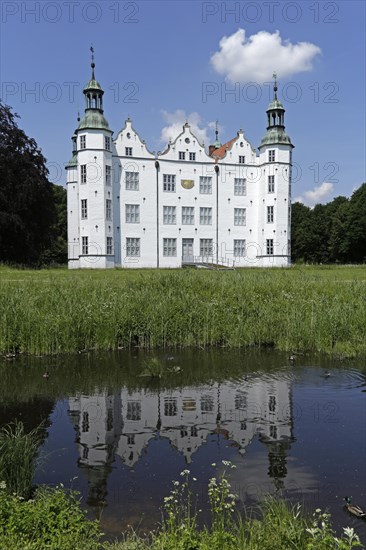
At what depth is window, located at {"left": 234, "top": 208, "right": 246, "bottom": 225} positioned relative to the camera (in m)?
56.0

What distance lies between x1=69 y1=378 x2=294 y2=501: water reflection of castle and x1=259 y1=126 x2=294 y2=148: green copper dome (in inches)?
1936

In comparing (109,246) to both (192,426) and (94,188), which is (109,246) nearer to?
(94,188)

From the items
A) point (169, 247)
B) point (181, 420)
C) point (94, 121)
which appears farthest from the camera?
point (169, 247)

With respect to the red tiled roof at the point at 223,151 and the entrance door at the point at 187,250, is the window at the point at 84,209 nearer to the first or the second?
the entrance door at the point at 187,250

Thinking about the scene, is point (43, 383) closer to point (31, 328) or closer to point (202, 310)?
point (31, 328)

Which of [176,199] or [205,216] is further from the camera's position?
[205,216]

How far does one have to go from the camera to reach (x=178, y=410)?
863 cm

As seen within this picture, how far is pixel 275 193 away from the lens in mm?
55031

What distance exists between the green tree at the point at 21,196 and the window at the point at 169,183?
15339 mm

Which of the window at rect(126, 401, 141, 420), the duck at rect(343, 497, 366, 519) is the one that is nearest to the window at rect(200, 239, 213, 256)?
the window at rect(126, 401, 141, 420)

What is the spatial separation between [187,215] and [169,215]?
6.75 feet

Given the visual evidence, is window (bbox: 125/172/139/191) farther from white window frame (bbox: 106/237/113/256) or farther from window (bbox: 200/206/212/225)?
A: window (bbox: 200/206/212/225)

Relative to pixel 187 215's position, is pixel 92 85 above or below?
above

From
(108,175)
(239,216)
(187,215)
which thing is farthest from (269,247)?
(108,175)
